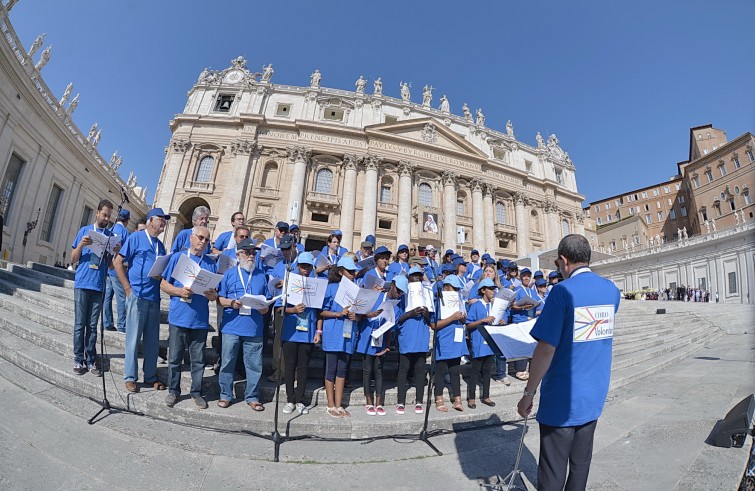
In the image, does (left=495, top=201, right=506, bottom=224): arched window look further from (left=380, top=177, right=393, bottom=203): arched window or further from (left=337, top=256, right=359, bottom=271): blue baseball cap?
(left=337, top=256, right=359, bottom=271): blue baseball cap

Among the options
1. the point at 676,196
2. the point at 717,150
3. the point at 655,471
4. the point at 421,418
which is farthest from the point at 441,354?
the point at 676,196

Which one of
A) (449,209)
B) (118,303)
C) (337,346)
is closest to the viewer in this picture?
(337,346)

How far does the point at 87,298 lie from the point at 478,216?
1340 inches

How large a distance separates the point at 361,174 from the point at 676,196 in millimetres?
57803

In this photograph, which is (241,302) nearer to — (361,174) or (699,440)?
(699,440)

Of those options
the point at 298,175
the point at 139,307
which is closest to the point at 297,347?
the point at 139,307

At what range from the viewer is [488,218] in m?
35.7

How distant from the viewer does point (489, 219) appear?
3569 cm

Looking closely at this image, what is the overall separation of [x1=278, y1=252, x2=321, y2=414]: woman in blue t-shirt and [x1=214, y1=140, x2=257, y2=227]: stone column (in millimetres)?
26430

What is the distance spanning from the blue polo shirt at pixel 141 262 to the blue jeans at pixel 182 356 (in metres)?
0.73

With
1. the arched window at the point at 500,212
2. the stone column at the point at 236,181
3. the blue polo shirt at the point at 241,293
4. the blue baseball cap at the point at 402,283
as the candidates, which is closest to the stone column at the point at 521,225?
the arched window at the point at 500,212

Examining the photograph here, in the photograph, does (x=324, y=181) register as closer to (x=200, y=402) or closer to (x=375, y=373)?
(x=375, y=373)

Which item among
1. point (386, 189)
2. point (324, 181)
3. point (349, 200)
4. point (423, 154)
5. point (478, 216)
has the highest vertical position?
point (423, 154)

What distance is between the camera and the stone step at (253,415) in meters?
3.87
